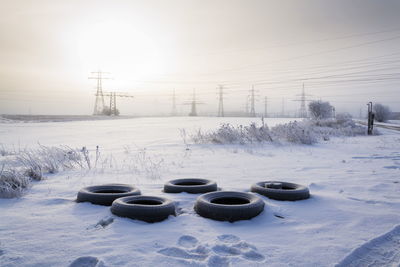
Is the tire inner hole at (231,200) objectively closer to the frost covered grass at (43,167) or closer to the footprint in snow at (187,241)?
the footprint in snow at (187,241)

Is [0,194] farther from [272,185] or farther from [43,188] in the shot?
[272,185]

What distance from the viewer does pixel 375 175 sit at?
6.95 meters

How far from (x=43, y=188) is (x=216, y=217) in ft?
11.2

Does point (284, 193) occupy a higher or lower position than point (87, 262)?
higher

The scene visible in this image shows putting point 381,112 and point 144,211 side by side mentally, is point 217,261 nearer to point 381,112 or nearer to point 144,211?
point 144,211

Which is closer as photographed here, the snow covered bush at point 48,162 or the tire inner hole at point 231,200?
the tire inner hole at point 231,200

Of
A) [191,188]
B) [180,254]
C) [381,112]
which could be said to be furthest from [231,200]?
[381,112]

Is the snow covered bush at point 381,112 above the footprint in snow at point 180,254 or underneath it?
above

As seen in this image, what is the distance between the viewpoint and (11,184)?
5.26 meters

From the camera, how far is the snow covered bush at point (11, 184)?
498cm

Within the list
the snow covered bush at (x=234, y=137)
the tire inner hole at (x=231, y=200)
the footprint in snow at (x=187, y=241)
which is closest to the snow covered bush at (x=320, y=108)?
the snow covered bush at (x=234, y=137)

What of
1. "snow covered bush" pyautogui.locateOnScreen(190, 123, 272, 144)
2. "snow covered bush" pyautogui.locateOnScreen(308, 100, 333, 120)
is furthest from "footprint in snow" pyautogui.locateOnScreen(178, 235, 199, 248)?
"snow covered bush" pyautogui.locateOnScreen(308, 100, 333, 120)

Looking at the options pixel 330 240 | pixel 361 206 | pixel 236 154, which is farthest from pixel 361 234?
pixel 236 154

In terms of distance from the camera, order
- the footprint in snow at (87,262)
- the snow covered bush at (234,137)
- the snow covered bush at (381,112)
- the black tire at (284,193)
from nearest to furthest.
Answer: the footprint in snow at (87,262) < the black tire at (284,193) < the snow covered bush at (234,137) < the snow covered bush at (381,112)
